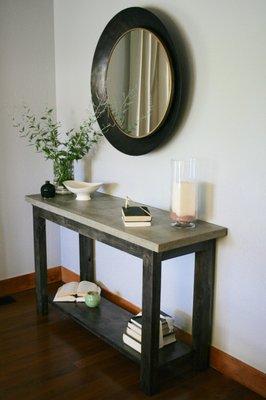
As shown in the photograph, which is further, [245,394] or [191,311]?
[191,311]

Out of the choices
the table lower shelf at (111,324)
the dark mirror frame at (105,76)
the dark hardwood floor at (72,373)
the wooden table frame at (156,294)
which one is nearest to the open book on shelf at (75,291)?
the table lower shelf at (111,324)

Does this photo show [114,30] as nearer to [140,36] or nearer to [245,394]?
[140,36]

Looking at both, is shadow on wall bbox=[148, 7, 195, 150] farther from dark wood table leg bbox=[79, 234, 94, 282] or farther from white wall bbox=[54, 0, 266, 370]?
dark wood table leg bbox=[79, 234, 94, 282]

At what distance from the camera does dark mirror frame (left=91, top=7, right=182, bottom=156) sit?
2076 mm

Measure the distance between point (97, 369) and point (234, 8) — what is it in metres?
1.85

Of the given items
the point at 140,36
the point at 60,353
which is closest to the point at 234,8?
the point at 140,36

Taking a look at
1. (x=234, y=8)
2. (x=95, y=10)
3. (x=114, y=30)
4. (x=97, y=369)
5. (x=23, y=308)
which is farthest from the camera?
(x=23, y=308)

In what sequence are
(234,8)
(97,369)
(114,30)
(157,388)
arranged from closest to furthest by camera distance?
(234,8) < (157,388) < (97,369) < (114,30)

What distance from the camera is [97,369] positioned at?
84.1 inches

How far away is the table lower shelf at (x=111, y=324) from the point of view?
206 cm

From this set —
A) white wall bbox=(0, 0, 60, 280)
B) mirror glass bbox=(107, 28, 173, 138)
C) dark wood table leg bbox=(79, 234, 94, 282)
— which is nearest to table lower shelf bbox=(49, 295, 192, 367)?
dark wood table leg bbox=(79, 234, 94, 282)

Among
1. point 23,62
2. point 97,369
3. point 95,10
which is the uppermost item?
point 95,10

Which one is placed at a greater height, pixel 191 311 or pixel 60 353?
pixel 191 311

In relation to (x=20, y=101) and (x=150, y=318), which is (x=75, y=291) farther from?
(x=20, y=101)
